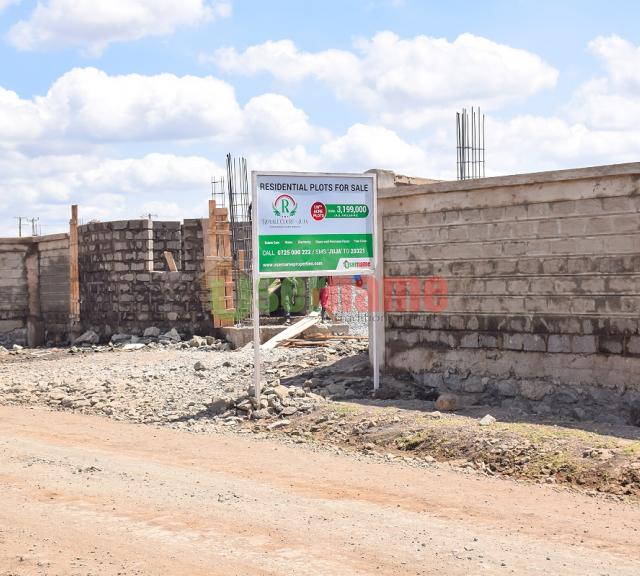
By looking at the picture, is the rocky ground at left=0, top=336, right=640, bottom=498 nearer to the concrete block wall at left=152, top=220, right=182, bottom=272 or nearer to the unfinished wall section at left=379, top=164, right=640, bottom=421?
the unfinished wall section at left=379, top=164, right=640, bottom=421

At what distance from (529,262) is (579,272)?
717 mm

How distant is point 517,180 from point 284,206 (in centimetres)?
306

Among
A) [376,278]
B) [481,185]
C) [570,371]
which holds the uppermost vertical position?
[481,185]

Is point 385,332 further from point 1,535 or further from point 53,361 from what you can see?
point 53,361

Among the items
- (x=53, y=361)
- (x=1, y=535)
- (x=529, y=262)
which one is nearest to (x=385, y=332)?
(x=529, y=262)

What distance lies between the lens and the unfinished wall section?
11.0m

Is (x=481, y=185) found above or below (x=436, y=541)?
above

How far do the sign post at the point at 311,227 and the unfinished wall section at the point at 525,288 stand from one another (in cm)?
52

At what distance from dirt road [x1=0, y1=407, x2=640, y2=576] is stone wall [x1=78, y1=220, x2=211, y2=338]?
37.5 ft

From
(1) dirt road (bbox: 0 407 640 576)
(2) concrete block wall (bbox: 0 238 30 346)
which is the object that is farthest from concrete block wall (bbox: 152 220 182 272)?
(1) dirt road (bbox: 0 407 640 576)

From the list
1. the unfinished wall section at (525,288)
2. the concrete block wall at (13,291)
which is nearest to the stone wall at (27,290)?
the concrete block wall at (13,291)

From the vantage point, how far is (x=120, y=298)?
913 inches

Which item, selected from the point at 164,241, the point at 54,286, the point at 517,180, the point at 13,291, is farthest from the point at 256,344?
the point at 13,291

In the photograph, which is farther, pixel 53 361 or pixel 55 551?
pixel 53 361
